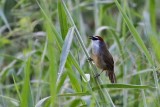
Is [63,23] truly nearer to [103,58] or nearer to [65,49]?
[65,49]

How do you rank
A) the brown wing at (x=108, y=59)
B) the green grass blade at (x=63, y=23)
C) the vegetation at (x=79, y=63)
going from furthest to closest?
the brown wing at (x=108, y=59) < the green grass blade at (x=63, y=23) < the vegetation at (x=79, y=63)

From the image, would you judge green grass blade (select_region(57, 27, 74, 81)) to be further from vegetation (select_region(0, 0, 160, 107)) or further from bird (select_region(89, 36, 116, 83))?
bird (select_region(89, 36, 116, 83))

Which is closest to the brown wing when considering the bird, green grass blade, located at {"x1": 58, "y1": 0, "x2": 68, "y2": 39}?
the bird

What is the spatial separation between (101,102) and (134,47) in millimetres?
1665

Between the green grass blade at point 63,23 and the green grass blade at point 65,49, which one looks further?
the green grass blade at point 63,23

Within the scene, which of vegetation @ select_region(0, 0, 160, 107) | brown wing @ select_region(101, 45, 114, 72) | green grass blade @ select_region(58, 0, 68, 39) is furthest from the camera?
brown wing @ select_region(101, 45, 114, 72)

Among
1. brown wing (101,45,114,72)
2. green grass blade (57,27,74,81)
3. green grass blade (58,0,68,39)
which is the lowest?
brown wing (101,45,114,72)

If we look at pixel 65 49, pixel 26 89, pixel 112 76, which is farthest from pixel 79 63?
pixel 112 76

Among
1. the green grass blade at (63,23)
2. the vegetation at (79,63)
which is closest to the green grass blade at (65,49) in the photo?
the vegetation at (79,63)

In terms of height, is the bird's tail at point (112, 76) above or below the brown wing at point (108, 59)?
below

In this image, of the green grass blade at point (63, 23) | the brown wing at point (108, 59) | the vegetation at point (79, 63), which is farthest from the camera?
the brown wing at point (108, 59)

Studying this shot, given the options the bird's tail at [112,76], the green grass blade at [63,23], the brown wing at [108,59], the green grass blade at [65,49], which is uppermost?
the green grass blade at [63,23]

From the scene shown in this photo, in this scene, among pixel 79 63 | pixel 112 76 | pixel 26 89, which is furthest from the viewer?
pixel 112 76

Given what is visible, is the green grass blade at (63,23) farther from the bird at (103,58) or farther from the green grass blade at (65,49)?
the bird at (103,58)
